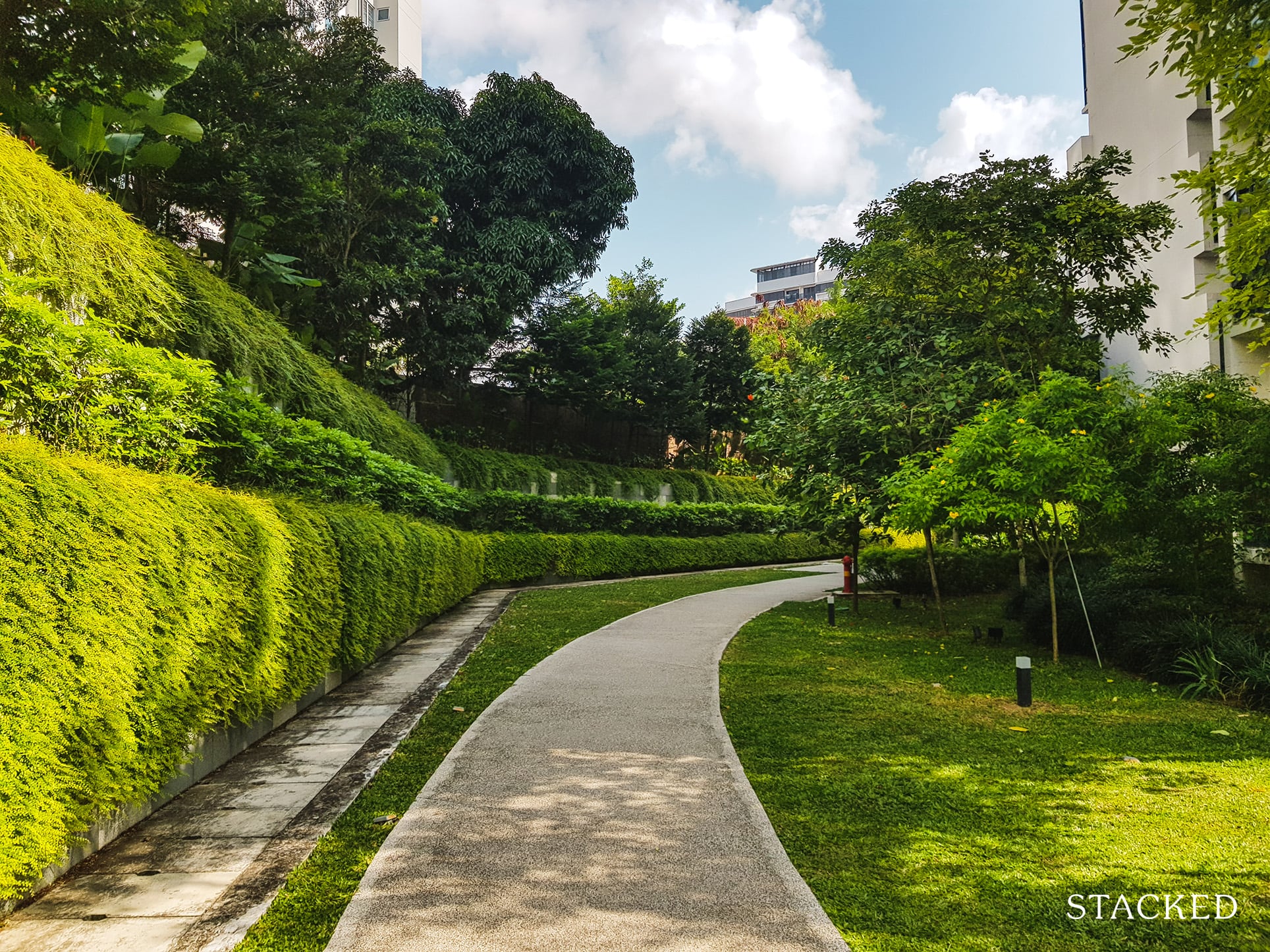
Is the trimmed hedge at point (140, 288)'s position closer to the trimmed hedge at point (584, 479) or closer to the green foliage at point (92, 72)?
the green foliage at point (92, 72)

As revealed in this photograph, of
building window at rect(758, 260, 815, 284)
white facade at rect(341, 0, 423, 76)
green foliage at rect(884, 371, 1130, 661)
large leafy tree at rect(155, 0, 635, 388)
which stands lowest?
green foliage at rect(884, 371, 1130, 661)

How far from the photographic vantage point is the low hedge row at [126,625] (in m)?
3.00

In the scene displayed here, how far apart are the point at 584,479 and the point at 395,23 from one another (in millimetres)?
31018

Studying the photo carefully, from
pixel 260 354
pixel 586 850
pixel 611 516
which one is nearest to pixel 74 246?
pixel 260 354

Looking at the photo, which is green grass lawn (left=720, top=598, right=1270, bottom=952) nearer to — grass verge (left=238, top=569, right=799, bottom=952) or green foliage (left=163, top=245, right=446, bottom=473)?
grass verge (left=238, top=569, right=799, bottom=952)

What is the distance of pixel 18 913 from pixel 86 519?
1622 millimetres

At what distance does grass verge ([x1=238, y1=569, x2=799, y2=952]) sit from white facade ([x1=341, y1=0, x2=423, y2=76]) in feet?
121

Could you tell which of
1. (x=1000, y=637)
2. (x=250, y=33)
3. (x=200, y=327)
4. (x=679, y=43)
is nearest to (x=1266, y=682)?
(x=1000, y=637)

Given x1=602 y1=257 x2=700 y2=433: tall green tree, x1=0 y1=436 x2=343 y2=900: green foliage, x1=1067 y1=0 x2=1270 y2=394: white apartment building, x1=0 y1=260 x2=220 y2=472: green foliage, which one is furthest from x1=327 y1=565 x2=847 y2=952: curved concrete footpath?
x1=602 y1=257 x2=700 y2=433: tall green tree

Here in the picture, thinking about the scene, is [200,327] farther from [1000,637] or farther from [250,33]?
[1000,637]

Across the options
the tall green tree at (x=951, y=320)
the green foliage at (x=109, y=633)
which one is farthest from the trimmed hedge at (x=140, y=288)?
the tall green tree at (x=951, y=320)

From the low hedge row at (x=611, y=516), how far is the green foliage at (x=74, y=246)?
8905 mm

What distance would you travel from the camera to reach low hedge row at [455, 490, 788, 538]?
63.0 ft

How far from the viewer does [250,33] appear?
52.1 ft
